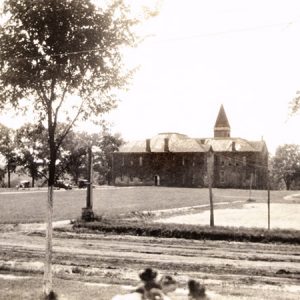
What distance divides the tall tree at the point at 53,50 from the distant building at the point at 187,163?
82229mm

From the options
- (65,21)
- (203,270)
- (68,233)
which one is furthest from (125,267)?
(68,233)

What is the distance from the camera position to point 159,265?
41.4 feet

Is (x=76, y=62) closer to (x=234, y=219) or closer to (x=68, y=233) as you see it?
(x=68, y=233)

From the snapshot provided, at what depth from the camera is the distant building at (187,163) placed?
92.2 metres

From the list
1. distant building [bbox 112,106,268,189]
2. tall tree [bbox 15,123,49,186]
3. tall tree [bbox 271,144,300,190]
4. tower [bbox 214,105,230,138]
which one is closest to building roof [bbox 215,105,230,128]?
tower [bbox 214,105,230,138]

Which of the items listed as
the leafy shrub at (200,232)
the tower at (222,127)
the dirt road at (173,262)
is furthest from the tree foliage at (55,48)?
the tower at (222,127)

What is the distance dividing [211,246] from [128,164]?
8226 centimetres

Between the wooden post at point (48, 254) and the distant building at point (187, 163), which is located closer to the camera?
the wooden post at point (48, 254)

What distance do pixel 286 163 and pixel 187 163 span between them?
49025 mm

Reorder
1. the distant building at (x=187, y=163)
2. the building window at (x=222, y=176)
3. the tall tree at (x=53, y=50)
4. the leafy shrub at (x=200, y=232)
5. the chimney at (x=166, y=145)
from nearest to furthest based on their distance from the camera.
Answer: the tall tree at (x=53, y=50) → the leafy shrub at (x=200, y=232) → the distant building at (x=187, y=163) → the building window at (x=222, y=176) → the chimney at (x=166, y=145)

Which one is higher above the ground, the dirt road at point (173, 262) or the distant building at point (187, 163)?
the distant building at point (187, 163)

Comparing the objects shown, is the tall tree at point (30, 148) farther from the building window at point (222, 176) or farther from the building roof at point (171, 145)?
the building window at point (222, 176)

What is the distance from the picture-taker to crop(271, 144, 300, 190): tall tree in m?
128

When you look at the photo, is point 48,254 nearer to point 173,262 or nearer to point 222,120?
point 173,262
